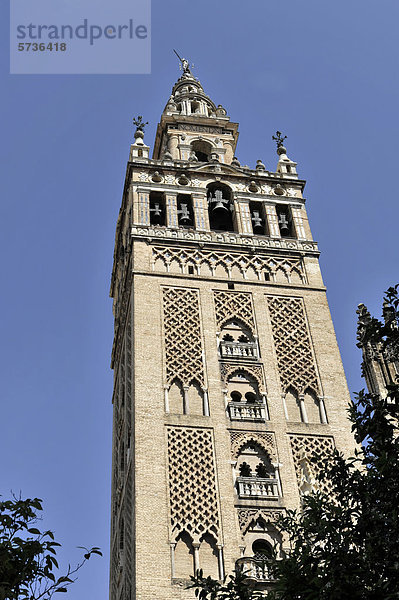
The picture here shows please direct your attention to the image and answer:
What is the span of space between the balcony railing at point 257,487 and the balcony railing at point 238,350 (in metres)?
3.80

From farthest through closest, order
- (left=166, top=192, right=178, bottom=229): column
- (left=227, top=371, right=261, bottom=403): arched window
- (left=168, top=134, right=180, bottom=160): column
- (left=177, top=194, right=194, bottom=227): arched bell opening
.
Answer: (left=168, top=134, right=180, bottom=160): column < (left=177, top=194, right=194, bottom=227): arched bell opening < (left=166, top=192, right=178, bottom=229): column < (left=227, top=371, right=261, bottom=403): arched window

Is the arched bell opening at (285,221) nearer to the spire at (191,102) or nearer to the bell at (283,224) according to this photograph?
the bell at (283,224)

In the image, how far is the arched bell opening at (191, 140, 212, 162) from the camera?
32219 millimetres

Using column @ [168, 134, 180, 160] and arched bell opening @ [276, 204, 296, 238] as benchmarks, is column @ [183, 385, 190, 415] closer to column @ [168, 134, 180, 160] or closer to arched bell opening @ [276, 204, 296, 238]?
arched bell opening @ [276, 204, 296, 238]

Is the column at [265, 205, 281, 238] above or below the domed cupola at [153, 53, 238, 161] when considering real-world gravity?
below

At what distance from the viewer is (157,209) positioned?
90.9 ft

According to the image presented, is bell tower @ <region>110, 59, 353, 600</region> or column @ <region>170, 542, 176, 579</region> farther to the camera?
bell tower @ <region>110, 59, 353, 600</region>

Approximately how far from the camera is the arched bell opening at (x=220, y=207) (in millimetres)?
28406

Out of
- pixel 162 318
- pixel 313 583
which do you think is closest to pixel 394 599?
pixel 313 583

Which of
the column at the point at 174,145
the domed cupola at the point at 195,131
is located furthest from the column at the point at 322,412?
the column at the point at 174,145

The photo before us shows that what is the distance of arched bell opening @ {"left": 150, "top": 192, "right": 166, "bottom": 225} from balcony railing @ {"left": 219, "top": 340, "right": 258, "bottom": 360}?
18.5ft

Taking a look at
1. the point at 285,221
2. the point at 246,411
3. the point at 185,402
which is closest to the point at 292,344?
the point at 246,411

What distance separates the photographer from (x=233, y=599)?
1066 cm

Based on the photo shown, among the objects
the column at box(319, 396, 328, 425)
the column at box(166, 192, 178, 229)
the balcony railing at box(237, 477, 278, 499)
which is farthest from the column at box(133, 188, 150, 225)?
the balcony railing at box(237, 477, 278, 499)
